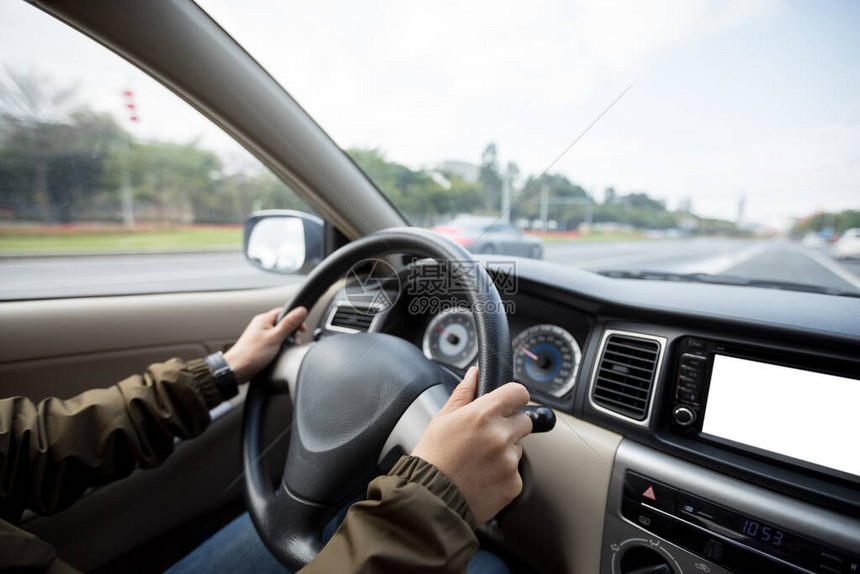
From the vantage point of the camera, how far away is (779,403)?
998mm

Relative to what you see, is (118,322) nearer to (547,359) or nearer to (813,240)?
(547,359)

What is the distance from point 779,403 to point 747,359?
11 cm

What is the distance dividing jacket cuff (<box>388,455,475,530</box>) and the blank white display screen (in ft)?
2.45

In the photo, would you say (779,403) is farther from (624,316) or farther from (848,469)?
(624,316)

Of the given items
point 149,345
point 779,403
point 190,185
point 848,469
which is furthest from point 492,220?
point 190,185

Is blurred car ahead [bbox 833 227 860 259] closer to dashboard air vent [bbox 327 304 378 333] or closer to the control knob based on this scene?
the control knob

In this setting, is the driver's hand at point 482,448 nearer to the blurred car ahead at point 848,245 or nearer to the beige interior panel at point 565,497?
the beige interior panel at point 565,497

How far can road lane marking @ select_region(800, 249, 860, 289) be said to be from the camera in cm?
139

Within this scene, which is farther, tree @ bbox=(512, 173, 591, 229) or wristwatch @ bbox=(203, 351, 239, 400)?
tree @ bbox=(512, 173, 591, 229)

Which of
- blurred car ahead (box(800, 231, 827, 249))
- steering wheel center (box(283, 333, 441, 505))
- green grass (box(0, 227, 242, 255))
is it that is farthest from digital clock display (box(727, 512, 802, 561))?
green grass (box(0, 227, 242, 255))

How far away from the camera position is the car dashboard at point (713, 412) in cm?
91

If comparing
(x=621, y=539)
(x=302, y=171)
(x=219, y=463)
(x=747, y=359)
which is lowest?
(x=219, y=463)

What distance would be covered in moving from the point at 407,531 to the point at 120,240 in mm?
2044

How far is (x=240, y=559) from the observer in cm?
122
